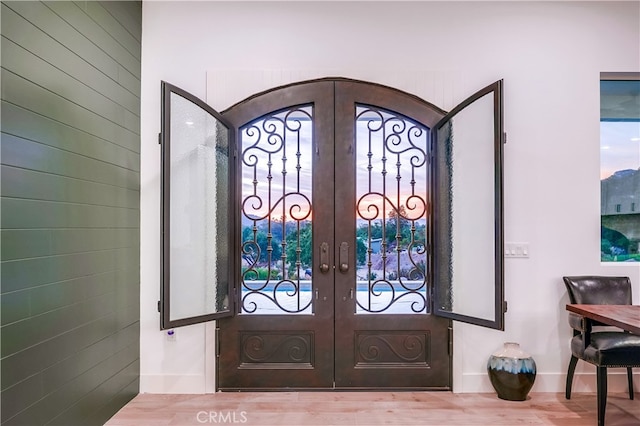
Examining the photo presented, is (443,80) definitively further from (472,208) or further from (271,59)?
(271,59)

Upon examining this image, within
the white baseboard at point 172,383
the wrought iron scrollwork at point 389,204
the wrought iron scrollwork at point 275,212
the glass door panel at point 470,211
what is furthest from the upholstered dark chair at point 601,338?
the white baseboard at point 172,383

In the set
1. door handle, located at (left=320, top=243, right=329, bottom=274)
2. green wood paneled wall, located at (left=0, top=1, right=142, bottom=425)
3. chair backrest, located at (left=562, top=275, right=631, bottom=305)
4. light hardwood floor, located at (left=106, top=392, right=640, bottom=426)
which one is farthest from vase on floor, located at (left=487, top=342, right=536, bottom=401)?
green wood paneled wall, located at (left=0, top=1, right=142, bottom=425)

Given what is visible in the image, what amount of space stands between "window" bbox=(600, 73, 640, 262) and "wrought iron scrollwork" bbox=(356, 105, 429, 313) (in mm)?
1523

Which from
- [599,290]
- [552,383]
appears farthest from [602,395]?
[599,290]

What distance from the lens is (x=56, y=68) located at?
208 cm

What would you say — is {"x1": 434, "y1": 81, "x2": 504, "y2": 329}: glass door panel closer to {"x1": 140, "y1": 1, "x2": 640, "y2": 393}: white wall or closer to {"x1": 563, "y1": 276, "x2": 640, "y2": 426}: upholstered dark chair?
{"x1": 140, "y1": 1, "x2": 640, "y2": 393}: white wall

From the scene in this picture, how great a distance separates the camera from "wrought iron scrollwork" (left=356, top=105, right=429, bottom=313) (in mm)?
3037

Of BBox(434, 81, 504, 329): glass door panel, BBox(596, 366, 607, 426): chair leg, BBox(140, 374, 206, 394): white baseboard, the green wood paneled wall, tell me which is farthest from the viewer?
BBox(140, 374, 206, 394): white baseboard

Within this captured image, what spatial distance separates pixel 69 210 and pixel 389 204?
2116 millimetres

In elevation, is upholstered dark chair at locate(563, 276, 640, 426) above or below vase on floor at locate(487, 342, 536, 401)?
above

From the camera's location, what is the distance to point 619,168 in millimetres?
3238

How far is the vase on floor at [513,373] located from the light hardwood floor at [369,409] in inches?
3.1

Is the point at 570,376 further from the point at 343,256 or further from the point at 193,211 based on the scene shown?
the point at 193,211

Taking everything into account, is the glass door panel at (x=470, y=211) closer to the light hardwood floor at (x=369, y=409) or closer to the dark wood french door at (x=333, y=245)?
the dark wood french door at (x=333, y=245)
